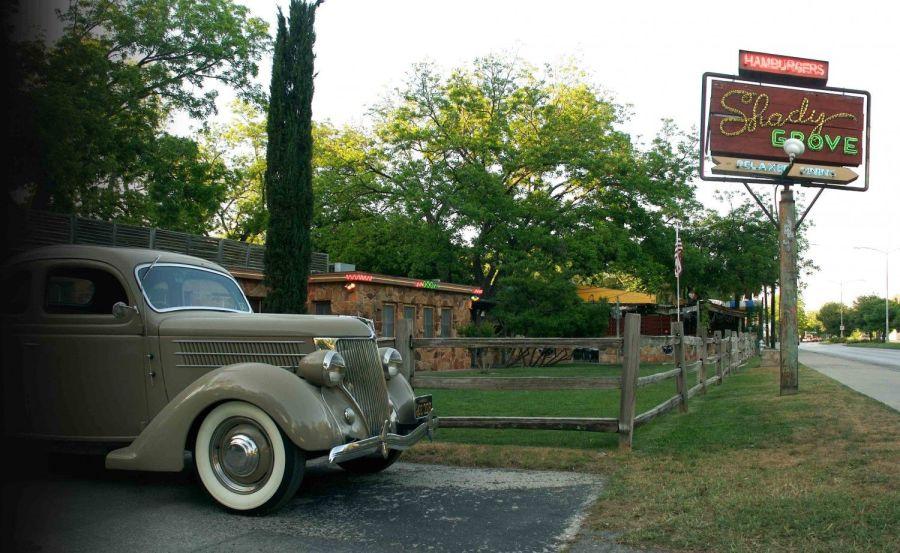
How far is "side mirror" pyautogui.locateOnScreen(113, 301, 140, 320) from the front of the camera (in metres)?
5.67

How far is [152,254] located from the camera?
6.25 metres

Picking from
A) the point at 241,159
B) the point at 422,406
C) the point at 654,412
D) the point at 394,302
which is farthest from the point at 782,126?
the point at 241,159


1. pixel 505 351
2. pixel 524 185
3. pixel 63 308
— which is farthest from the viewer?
pixel 524 185

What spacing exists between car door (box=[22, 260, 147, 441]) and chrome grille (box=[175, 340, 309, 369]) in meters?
0.37

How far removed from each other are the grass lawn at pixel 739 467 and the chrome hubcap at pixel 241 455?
7.51 ft

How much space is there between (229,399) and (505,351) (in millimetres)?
24563

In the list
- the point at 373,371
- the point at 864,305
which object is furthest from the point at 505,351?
the point at 864,305

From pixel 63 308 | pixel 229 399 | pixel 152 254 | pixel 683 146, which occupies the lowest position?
pixel 229 399

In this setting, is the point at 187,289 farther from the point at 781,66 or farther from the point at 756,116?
the point at 781,66

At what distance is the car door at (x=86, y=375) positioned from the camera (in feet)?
18.7

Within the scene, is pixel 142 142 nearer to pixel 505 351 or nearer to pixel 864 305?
pixel 505 351

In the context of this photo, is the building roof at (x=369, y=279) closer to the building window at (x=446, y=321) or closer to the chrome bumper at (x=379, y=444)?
the building window at (x=446, y=321)

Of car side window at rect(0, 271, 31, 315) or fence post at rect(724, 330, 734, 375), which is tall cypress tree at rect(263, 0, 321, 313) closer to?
car side window at rect(0, 271, 31, 315)

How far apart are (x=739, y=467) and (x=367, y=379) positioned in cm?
325
